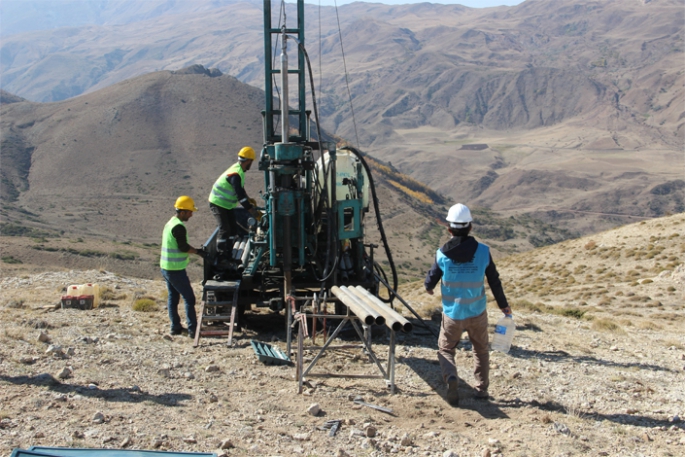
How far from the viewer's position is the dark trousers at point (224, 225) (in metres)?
11.1

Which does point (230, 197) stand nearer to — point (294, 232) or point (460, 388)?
point (294, 232)

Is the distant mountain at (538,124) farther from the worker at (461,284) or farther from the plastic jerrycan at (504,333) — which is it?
the worker at (461,284)

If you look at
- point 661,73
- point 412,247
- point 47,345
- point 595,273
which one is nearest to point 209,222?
point 412,247

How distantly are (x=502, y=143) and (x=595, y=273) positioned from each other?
382 ft

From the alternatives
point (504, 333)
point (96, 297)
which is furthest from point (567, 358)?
point (96, 297)

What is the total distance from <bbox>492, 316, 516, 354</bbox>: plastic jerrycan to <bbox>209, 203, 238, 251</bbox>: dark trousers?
Answer: 4.98m

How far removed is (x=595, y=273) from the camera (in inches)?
844

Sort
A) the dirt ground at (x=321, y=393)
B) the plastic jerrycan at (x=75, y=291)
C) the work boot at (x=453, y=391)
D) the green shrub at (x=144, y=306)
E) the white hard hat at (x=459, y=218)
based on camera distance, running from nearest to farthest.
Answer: the dirt ground at (x=321, y=393)
the white hard hat at (x=459, y=218)
the work boot at (x=453, y=391)
the plastic jerrycan at (x=75, y=291)
the green shrub at (x=144, y=306)

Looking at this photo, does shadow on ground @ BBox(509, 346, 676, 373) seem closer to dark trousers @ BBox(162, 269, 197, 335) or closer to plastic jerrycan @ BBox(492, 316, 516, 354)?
plastic jerrycan @ BBox(492, 316, 516, 354)

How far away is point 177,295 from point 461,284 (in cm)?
476

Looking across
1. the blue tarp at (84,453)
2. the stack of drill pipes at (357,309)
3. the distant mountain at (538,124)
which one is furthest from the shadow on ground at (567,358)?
the distant mountain at (538,124)

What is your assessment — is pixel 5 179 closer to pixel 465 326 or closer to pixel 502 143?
pixel 465 326

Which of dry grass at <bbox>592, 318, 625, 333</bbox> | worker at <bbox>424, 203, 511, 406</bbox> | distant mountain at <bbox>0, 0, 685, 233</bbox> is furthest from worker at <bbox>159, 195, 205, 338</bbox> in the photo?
distant mountain at <bbox>0, 0, 685, 233</bbox>

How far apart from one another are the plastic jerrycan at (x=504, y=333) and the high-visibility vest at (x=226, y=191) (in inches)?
186
